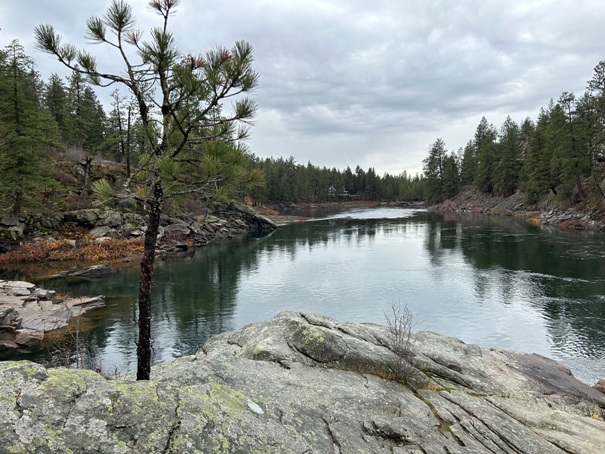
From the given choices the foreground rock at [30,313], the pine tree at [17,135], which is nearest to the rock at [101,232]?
the pine tree at [17,135]

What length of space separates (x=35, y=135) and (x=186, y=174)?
40.2m

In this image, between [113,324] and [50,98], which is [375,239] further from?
[50,98]

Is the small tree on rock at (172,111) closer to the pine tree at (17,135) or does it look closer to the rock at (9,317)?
the rock at (9,317)

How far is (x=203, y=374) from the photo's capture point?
6.11m

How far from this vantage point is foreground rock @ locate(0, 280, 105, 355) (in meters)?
18.7

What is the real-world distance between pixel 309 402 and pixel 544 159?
87382 mm

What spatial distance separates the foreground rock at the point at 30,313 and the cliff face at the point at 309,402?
469 inches

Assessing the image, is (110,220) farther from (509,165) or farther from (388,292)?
(509,165)

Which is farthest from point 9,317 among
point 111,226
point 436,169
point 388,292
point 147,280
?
point 436,169

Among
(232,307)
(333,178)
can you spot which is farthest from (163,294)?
(333,178)

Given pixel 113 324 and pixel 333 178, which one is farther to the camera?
pixel 333 178

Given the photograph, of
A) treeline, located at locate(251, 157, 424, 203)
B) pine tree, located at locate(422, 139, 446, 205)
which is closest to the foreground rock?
treeline, located at locate(251, 157, 424, 203)

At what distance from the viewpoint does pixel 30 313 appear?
850 inches

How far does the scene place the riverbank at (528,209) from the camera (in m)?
60.4
